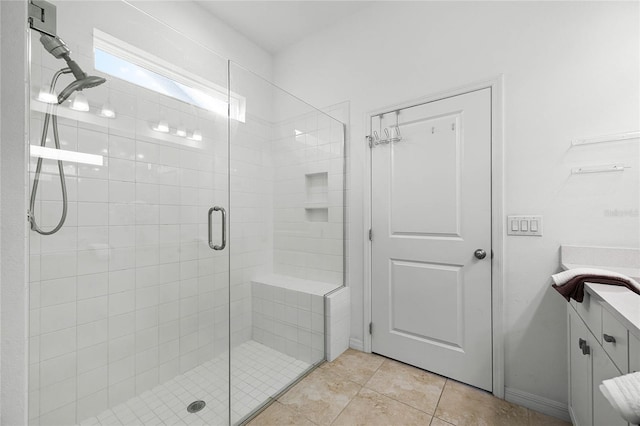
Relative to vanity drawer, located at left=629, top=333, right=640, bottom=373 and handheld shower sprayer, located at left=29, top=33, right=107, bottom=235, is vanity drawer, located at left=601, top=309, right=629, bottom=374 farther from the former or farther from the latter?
handheld shower sprayer, located at left=29, top=33, right=107, bottom=235

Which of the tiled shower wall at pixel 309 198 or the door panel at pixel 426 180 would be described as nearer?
the door panel at pixel 426 180

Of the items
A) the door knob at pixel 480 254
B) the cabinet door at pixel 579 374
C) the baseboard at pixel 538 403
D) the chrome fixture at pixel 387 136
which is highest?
the chrome fixture at pixel 387 136

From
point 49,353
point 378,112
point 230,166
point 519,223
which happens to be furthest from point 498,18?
point 49,353

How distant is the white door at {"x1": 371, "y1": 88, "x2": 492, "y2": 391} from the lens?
69.2 inches

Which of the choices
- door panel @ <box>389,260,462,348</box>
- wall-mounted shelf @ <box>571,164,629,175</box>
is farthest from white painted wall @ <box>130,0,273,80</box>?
wall-mounted shelf @ <box>571,164,629,175</box>

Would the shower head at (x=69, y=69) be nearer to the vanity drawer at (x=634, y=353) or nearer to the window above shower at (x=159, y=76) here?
the window above shower at (x=159, y=76)

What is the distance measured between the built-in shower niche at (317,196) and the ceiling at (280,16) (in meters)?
1.42

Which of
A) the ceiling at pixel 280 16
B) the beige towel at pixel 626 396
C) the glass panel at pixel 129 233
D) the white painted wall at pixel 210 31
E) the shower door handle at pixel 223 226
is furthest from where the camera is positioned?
the ceiling at pixel 280 16

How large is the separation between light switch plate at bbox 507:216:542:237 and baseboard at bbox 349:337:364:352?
4.69 feet

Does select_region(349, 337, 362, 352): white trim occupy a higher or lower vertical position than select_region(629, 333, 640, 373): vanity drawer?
lower

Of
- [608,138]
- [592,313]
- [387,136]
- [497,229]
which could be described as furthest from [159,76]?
[608,138]

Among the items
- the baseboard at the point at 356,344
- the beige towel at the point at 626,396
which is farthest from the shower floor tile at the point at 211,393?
the beige towel at the point at 626,396

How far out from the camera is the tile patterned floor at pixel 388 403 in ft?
4.91

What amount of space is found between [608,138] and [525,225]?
1.95ft
